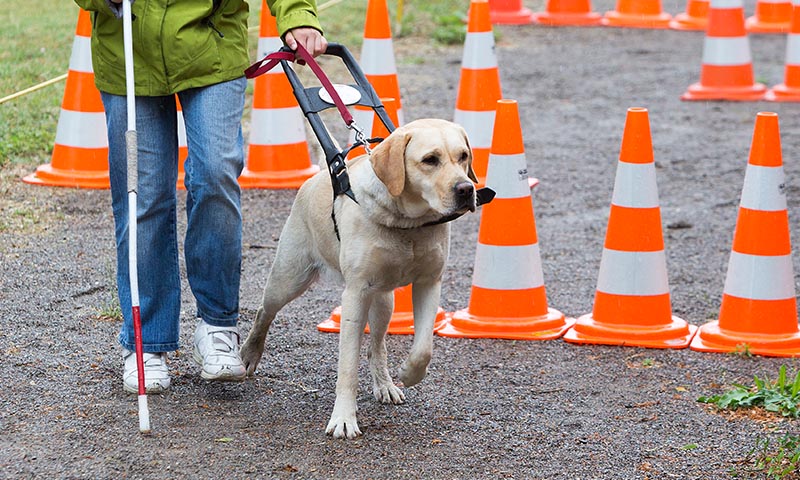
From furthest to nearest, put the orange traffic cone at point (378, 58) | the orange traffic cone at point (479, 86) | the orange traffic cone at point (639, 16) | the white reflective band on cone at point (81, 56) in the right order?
the orange traffic cone at point (639, 16), the orange traffic cone at point (479, 86), the white reflective band on cone at point (81, 56), the orange traffic cone at point (378, 58)

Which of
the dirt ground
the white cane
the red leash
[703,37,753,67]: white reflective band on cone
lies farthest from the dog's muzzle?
[703,37,753,67]: white reflective band on cone

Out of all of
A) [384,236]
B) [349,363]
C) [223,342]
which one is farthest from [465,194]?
[223,342]

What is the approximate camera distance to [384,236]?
412cm

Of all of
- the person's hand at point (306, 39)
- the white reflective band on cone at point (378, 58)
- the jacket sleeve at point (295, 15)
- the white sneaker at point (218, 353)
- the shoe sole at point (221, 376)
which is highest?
the jacket sleeve at point (295, 15)

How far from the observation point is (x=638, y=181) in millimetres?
5305

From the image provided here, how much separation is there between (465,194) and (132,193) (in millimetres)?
1162

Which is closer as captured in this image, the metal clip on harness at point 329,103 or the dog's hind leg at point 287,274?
the metal clip on harness at point 329,103

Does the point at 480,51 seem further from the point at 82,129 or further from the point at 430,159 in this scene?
the point at 430,159

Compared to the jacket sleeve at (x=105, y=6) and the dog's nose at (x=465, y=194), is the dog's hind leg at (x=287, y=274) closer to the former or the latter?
the dog's nose at (x=465, y=194)

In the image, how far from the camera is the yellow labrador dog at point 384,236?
3951mm

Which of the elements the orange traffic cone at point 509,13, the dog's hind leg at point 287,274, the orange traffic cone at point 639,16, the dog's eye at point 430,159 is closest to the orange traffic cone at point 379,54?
the dog's hind leg at point 287,274

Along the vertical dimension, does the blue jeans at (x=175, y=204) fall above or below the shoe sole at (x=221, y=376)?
above

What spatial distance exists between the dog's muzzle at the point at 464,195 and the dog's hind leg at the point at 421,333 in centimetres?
53

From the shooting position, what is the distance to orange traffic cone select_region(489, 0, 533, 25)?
14312 mm
